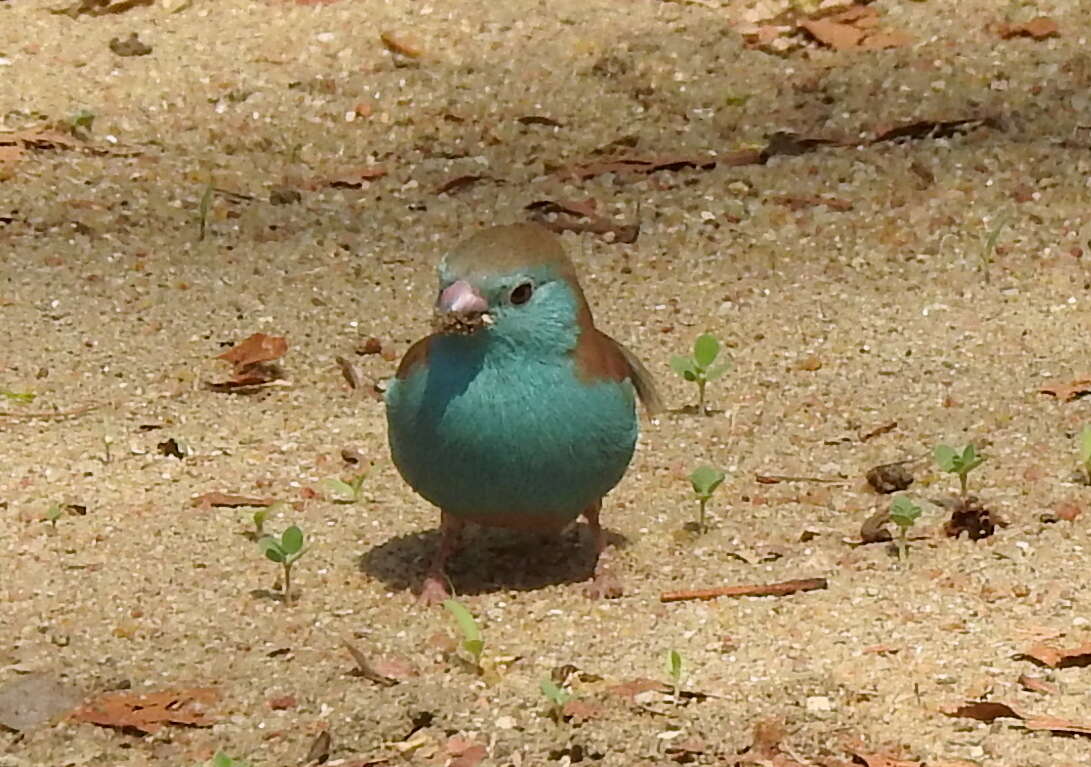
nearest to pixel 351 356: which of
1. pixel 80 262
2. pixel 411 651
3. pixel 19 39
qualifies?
pixel 80 262

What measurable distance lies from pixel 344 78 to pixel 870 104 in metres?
1.83

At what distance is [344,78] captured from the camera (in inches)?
288

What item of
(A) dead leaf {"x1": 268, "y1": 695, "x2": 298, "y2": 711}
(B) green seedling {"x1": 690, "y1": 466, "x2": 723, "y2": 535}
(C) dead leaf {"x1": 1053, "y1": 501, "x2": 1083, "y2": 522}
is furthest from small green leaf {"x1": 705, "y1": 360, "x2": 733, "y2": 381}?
(A) dead leaf {"x1": 268, "y1": 695, "x2": 298, "y2": 711}

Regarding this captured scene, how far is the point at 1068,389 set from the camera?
197 inches

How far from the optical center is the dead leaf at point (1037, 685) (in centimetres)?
352

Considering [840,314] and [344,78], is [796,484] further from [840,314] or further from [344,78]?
[344,78]

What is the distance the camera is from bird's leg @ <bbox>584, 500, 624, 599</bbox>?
4035mm

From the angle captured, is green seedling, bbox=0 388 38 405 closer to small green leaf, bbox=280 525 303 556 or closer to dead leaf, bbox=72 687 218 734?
small green leaf, bbox=280 525 303 556

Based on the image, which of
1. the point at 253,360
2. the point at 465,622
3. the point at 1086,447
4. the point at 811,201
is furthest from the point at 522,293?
the point at 811,201

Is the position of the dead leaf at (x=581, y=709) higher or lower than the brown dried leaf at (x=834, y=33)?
lower

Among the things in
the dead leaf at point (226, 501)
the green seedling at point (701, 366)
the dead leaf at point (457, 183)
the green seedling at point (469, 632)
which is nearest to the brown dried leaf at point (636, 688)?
the green seedling at point (469, 632)

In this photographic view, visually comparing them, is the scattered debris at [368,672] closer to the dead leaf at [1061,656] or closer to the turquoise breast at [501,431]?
the turquoise breast at [501,431]

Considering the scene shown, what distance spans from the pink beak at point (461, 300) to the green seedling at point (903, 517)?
91cm

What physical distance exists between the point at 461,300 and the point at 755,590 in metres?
0.81
